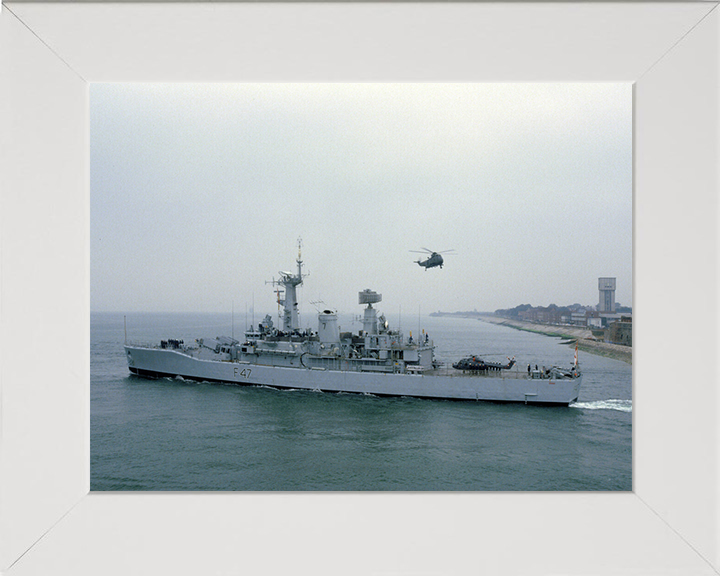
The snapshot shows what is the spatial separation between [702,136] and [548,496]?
1.66m

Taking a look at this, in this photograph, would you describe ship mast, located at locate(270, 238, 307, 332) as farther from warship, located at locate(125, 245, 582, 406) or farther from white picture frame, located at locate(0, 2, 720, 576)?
white picture frame, located at locate(0, 2, 720, 576)

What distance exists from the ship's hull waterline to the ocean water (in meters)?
0.18

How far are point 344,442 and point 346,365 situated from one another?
3.37 metres

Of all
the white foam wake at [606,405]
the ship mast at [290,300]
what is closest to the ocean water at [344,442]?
the white foam wake at [606,405]

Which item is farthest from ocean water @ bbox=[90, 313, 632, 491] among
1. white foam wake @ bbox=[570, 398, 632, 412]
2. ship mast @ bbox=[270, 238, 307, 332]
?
ship mast @ bbox=[270, 238, 307, 332]

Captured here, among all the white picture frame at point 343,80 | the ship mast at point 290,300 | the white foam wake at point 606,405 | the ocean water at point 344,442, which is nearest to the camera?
the white picture frame at point 343,80

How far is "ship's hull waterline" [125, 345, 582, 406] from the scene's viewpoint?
845 centimetres

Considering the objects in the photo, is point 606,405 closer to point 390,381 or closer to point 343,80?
point 390,381

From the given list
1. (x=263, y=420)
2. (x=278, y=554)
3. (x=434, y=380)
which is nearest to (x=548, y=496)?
(x=278, y=554)

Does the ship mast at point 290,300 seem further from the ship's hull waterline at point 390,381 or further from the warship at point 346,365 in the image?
the ship's hull waterline at point 390,381

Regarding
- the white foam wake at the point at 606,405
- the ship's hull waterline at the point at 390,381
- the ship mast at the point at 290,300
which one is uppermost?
the ship mast at the point at 290,300

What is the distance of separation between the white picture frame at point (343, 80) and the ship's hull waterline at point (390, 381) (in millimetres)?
6475

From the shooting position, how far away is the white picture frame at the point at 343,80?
5.43ft

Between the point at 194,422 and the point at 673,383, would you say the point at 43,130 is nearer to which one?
the point at 673,383
